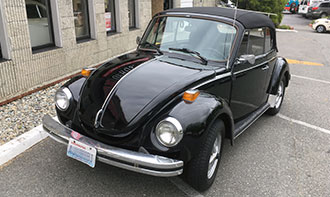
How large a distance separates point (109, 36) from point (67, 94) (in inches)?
196

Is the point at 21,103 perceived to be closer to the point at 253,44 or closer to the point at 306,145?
the point at 253,44

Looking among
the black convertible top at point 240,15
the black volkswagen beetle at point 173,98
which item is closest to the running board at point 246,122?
the black volkswagen beetle at point 173,98

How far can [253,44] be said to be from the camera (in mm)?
4012

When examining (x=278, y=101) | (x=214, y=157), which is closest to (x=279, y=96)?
(x=278, y=101)

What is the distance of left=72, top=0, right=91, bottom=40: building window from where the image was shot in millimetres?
6984

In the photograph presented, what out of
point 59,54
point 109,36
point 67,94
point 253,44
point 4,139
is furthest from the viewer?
point 109,36

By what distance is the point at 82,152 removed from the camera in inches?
105

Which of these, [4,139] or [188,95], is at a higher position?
[188,95]

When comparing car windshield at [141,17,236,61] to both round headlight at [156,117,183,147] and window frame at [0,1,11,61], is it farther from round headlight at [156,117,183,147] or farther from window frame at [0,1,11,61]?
window frame at [0,1,11,61]

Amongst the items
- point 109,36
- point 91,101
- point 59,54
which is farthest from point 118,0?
point 91,101

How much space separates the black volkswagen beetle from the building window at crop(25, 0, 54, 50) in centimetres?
279

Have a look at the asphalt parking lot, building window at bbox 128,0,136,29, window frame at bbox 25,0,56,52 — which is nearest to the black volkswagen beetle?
the asphalt parking lot

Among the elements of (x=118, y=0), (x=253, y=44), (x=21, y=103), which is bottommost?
(x=21, y=103)

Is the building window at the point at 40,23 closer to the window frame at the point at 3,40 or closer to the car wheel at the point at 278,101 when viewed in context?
the window frame at the point at 3,40
